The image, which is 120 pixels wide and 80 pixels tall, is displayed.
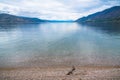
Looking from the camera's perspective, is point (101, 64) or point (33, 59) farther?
point (33, 59)

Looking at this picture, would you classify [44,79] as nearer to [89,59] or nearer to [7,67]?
[7,67]

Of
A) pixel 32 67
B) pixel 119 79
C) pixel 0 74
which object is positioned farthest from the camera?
pixel 32 67

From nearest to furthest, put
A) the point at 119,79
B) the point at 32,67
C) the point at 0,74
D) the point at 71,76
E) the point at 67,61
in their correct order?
the point at 119,79
the point at 71,76
the point at 0,74
the point at 32,67
the point at 67,61

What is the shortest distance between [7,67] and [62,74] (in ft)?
36.2

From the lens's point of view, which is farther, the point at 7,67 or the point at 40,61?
the point at 40,61

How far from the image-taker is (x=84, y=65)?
25906 mm

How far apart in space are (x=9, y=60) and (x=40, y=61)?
21.9 ft

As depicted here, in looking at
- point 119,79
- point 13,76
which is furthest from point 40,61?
point 119,79

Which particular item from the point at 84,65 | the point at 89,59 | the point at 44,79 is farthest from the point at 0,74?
the point at 89,59

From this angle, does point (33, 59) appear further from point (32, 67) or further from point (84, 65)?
point (84, 65)

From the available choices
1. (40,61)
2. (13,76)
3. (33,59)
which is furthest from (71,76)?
(33,59)

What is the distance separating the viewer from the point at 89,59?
29.4 m

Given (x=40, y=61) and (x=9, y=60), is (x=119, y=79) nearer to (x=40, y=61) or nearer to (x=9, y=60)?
(x=40, y=61)

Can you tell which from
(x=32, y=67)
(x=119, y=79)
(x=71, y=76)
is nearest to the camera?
(x=119, y=79)
